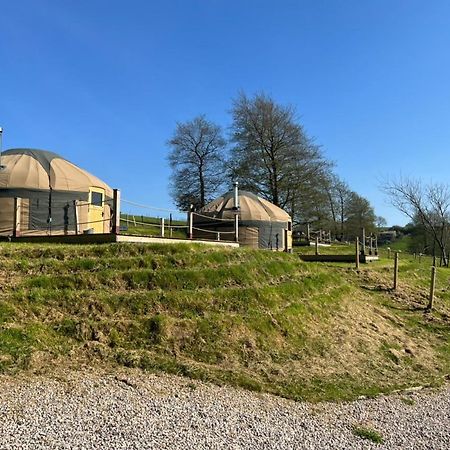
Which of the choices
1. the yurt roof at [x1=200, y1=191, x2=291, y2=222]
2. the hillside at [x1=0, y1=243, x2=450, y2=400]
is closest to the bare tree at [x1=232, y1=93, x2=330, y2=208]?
the yurt roof at [x1=200, y1=191, x2=291, y2=222]

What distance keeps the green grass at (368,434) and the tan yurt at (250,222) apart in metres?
18.3

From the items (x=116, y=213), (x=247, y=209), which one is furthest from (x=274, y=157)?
(x=116, y=213)

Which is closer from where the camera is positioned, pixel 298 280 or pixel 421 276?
pixel 298 280

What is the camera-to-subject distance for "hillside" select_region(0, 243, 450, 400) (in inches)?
309

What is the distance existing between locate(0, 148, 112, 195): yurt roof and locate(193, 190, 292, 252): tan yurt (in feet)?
23.1

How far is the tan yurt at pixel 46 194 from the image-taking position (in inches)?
717

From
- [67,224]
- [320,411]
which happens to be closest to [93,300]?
[320,411]

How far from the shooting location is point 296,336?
10227 millimetres

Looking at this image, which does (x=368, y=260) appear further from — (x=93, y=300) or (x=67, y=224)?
(x=93, y=300)

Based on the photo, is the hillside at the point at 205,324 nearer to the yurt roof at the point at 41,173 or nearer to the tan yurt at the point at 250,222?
the yurt roof at the point at 41,173

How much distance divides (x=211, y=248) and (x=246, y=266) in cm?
121

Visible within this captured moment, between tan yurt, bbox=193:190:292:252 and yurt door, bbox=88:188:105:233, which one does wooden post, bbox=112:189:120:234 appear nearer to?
yurt door, bbox=88:188:105:233

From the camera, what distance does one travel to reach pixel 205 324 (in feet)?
30.7

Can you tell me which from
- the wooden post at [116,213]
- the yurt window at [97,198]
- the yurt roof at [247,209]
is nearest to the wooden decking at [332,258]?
the yurt roof at [247,209]
